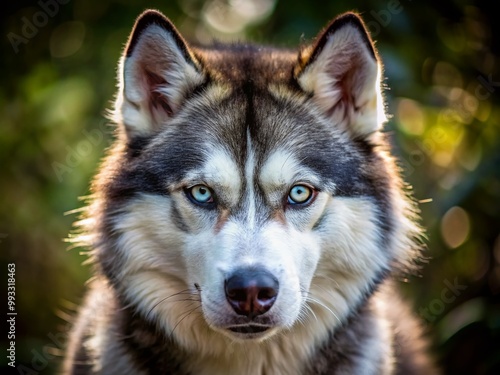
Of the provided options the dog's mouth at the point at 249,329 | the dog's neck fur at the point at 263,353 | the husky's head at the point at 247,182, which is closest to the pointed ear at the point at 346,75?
the husky's head at the point at 247,182

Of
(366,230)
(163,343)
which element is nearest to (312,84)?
(366,230)

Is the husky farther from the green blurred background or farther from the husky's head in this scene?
the green blurred background

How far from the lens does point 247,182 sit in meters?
3.39

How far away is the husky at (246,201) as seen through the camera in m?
3.40

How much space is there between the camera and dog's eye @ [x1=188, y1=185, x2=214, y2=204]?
342 cm

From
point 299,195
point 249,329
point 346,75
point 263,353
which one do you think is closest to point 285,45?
point 346,75

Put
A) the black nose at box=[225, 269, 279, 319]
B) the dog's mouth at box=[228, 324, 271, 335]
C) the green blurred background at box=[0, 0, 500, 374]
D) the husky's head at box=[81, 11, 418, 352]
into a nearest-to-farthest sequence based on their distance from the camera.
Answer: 1. the black nose at box=[225, 269, 279, 319]
2. the dog's mouth at box=[228, 324, 271, 335]
3. the husky's head at box=[81, 11, 418, 352]
4. the green blurred background at box=[0, 0, 500, 374]

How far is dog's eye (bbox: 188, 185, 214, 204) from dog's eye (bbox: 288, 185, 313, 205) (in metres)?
0.41

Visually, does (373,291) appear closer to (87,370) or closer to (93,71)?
(87,370)

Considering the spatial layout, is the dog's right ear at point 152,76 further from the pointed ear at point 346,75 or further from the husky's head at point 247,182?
the pointed ear at point 346,75

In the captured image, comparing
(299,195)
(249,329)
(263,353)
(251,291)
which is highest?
(299,195)

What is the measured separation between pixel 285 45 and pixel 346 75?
4.95 feet

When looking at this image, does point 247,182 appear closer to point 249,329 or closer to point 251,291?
point 251,291

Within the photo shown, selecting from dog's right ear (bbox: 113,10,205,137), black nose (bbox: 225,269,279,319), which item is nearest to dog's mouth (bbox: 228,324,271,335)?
black nose (bbox: 225,269,279,319)
